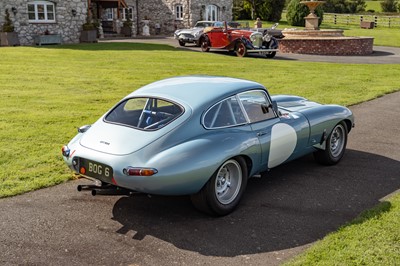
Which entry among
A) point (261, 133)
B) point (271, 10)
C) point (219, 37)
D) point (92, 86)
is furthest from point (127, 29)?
point (261, 133)

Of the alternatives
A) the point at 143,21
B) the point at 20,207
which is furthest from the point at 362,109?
the point at 143,21

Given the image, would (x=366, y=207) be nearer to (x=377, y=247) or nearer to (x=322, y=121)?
(x=377, y=247)

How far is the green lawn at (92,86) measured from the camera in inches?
248

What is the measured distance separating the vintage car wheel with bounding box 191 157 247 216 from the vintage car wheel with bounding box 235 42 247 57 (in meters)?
17.3

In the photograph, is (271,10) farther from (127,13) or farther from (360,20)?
(127,13)

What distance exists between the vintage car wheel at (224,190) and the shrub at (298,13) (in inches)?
1664

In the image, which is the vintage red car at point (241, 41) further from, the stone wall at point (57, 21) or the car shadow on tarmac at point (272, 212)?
the car shadow on tarmac at point (272, 212)

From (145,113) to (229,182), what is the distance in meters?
1.25

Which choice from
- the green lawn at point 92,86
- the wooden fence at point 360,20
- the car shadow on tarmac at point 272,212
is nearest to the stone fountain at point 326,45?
the green lawn at point 92,86

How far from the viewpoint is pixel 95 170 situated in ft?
15.8

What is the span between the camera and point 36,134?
820 centimetres

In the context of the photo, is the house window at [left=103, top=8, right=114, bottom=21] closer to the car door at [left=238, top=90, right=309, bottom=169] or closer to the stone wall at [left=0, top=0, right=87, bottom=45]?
the stone wall at [left=0, top=0, right=87, bottom=45]

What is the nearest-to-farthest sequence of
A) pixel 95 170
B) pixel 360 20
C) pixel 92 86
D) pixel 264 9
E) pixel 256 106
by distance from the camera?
pixel 95 170 < pixel 256 106 < pixel 92 86 < pixel 264 9 < pixel 360 20

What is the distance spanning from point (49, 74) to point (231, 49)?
10.2 metres
